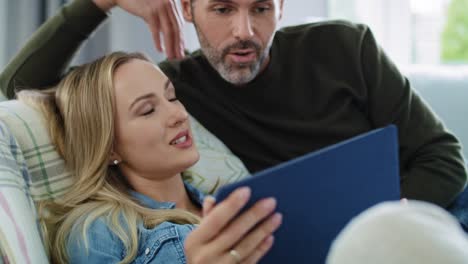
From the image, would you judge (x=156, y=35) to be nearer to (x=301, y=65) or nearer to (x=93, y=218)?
(x=301, y=65)

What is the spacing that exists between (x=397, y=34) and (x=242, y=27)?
1872 millimetres

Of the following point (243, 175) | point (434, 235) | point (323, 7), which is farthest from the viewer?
point (323, 7)

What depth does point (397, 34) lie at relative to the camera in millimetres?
3238

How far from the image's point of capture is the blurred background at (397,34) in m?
2.12

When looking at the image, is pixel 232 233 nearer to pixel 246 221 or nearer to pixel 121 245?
pixel 246 221

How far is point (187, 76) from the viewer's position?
1646mm

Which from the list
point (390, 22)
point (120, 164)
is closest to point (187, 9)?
point (120, 164)

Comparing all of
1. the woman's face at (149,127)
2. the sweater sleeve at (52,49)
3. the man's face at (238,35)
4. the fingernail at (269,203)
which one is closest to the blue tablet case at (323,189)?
the fingernail at (269,203)

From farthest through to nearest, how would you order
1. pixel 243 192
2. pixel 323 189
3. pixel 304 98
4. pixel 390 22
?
pixel 390 22, pixel 304 98, pixel 323 189, pixel 243 192

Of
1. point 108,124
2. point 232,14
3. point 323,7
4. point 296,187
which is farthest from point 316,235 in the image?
point 323,7

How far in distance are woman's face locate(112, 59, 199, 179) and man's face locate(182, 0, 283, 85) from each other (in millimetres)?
289

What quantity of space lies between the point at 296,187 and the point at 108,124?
1.76 feet

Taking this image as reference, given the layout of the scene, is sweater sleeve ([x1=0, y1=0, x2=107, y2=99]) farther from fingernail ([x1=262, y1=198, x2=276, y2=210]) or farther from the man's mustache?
fingernail ([x1=262, y1=198, x2=276, y2=210])

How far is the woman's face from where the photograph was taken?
4.24ft
